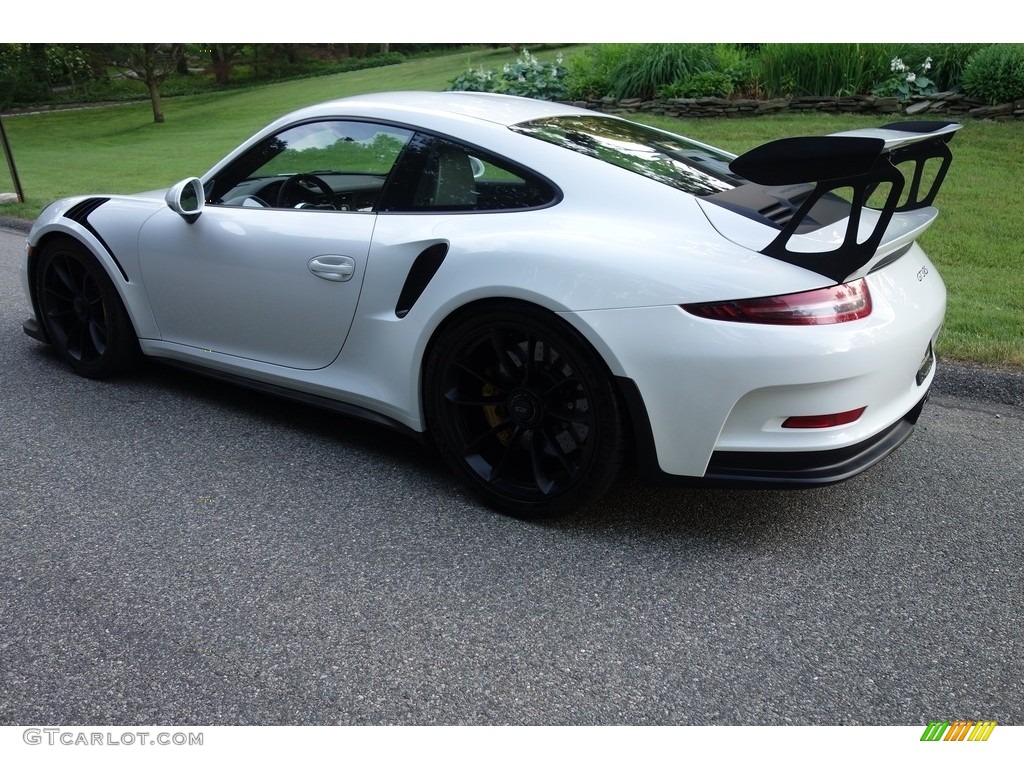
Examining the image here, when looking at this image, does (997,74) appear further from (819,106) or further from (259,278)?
(259,278)

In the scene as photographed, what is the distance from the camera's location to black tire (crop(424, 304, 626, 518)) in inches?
117

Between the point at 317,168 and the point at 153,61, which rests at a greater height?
the point at 317,168

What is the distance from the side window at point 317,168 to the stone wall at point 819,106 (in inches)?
318

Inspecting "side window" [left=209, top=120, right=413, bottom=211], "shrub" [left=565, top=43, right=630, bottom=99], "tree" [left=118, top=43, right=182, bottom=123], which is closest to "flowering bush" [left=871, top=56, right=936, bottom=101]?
"shrub" [left=565, top=43, right=630, bottom=99]

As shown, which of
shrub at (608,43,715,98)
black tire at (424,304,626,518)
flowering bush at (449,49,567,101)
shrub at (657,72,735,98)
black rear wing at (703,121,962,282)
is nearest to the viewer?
black rear wing at (703,121,962,282)

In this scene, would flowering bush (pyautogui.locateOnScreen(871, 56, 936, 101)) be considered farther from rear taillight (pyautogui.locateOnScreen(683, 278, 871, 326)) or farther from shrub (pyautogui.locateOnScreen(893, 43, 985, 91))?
rear taillight (pyautogui.locateOnScreen(683, 278, 871, 326))

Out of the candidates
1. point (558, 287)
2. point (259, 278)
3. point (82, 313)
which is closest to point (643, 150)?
point (558, 287)

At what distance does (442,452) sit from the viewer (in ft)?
11.3

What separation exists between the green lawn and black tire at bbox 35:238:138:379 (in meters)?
4.20

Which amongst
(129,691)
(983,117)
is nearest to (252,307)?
(129,691)

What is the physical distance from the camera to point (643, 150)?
11.3ft

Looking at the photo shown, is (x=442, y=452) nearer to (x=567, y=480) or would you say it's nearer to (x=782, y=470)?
(x=567, y=480)
